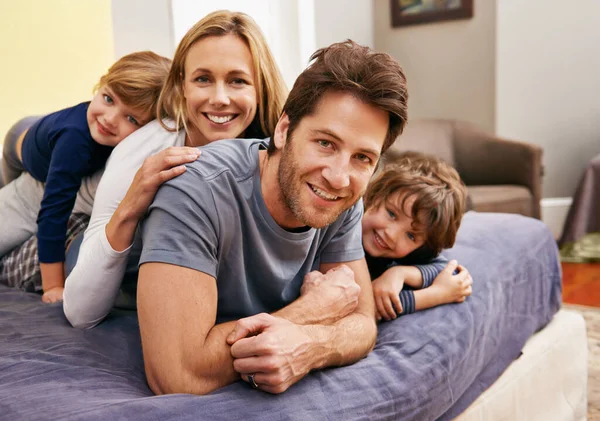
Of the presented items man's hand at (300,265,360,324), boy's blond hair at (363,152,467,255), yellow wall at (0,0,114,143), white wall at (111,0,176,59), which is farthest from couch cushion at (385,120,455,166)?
man's hand at (300,265,360,324)

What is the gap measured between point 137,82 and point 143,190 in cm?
68

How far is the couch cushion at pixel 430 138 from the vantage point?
174 inches

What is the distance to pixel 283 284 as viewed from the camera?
1436 mm

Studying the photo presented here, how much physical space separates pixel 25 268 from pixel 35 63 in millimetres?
1601

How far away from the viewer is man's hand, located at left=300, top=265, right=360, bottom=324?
4.51 feet

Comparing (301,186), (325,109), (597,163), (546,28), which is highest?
(546,28)

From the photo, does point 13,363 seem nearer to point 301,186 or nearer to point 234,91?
point 301,186

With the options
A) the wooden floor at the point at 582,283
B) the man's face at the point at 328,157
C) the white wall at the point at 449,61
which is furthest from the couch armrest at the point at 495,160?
the man's face at the point at 328,157

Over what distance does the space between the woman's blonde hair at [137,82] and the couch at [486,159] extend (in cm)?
213

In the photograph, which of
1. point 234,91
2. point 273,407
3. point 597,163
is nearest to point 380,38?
point 597,163

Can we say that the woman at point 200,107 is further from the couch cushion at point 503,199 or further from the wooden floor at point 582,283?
the wooden floor at point 582,283

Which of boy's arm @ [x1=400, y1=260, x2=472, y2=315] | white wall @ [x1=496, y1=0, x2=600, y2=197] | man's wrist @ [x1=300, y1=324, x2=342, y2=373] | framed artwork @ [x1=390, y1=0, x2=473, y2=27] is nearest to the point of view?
man's wrist @ [x1=300, y1=324, x2=342, y2=373]

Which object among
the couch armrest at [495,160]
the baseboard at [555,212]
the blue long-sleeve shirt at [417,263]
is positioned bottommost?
the baseboard at [555,212]

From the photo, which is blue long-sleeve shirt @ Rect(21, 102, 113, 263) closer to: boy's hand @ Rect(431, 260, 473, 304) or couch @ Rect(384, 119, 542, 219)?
boy's hand @ Rect(431, 260, 473, 304)
